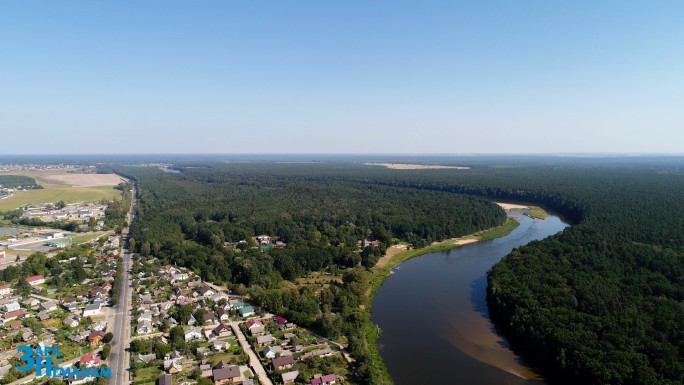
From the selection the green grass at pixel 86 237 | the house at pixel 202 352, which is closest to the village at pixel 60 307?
the house at pixel 202 352

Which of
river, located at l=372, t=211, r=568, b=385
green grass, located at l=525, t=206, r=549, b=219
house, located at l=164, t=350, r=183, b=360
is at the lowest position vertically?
river, located at l=372, t=211, r=568, b=385

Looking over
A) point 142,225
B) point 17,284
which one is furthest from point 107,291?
point 142,225

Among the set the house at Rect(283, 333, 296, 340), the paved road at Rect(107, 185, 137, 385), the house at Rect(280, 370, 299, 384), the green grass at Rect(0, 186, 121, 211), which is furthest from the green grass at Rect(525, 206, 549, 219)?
the green grass at Rect(0, 186, 121, 211)

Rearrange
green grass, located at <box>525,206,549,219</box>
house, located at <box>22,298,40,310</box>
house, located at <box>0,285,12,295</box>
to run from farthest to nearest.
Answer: green grass, located at <box>525,206,549,219</box> → house, located at <box>0,285,12,295</box> → house, located at <box>22,298,40,310</box>

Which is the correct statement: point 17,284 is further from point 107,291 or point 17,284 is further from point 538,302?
point 538,302

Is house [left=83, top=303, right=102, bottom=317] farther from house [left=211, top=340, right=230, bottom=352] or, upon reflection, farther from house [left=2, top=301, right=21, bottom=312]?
house [left=211, top=340, right=230, bottom=352]

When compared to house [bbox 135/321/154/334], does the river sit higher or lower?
lower
